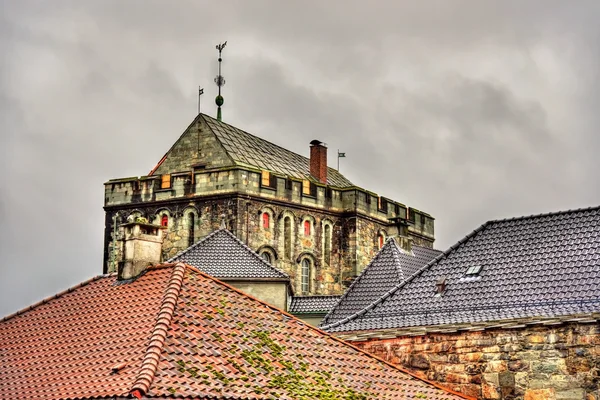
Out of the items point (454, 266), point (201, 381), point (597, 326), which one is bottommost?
point (201, 381)

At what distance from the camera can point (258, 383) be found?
1780 cm

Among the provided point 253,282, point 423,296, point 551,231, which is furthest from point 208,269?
point 551,231

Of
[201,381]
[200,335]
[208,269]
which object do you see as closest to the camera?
[201,381]

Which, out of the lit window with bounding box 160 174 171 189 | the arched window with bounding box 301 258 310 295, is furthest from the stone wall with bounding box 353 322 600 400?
the lit window with bounding box 160 174 171 189

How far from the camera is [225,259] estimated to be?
34406mm

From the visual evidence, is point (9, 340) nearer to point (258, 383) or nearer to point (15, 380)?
point (15, 380)

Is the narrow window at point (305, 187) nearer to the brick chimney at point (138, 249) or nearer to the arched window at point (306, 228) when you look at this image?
the arched window at point (306, 228)

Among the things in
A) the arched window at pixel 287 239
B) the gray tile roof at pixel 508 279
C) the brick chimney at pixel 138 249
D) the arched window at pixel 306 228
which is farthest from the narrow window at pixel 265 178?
the brick chimney at pixel 138 249

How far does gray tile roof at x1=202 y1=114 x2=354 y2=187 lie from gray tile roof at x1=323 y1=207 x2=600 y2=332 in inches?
→ 745

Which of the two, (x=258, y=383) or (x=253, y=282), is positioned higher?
(x=253, y=282)

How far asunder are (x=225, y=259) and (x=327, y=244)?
35.2 ft

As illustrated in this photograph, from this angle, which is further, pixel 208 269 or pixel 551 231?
pixel 208 269

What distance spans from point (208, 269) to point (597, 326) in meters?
15.5

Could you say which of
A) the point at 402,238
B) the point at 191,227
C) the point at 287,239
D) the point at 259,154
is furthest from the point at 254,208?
the point at 402,238
